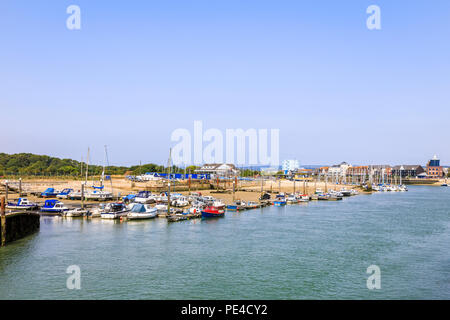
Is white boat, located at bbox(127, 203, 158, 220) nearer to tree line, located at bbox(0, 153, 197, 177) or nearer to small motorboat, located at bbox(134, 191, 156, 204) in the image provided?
small motorboat, located at bbox(134, 191, 156, 204)

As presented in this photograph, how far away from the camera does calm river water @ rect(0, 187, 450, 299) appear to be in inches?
930

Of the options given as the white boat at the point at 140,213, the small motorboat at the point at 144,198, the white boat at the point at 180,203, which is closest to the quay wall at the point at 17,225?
the white boat at the point at 140,213

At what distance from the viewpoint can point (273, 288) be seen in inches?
952

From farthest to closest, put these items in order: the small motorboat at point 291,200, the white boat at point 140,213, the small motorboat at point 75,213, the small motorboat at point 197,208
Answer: the small motorboat at point 291,200, the small motorboat at point 197,208, the small motorboat at point 75,213, the white boat at point 140,213

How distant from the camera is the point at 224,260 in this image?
30609 mm

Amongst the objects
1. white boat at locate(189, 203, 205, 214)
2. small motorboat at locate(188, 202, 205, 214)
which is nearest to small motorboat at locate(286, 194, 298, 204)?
small motorboat at locate(188, 202, 205, 214)

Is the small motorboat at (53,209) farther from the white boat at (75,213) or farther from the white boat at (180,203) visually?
the white boat at (180,203)

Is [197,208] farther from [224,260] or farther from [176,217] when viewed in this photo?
[224,260]

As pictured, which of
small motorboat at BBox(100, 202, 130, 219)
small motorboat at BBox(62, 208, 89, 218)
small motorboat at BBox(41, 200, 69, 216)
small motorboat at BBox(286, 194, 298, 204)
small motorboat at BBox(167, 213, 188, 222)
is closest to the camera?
small motorboat at BBox(167, 213, 188, 222)

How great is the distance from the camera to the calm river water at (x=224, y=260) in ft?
77.5

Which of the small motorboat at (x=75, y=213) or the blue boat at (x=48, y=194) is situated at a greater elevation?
the blue boat at (x=48, y=194)

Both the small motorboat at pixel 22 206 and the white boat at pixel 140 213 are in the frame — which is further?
the small motorboat at pixel 22 206

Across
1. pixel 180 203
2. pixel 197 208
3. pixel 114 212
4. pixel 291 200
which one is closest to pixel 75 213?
pixel 114 212
